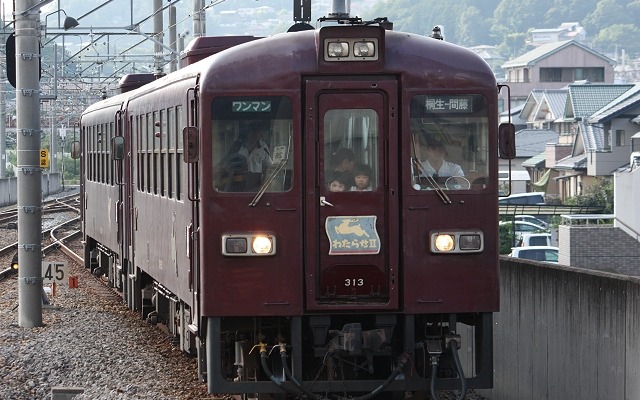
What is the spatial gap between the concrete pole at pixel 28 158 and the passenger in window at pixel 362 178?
275 inches

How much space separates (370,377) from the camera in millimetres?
8500

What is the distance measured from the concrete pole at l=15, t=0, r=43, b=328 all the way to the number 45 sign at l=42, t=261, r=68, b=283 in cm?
134

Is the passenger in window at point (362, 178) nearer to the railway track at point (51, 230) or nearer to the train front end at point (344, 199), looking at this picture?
the train front end at point (344, 199)

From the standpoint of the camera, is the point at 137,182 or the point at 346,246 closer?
the point at 346,246

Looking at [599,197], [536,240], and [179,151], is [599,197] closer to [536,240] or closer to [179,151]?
[536,240]

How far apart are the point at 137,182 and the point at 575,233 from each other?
18.1m

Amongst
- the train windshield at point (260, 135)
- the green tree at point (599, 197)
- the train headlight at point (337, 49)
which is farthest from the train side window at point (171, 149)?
the green tree at point (599, 197)

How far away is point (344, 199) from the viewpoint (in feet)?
26.7

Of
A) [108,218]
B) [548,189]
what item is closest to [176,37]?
[108,218]

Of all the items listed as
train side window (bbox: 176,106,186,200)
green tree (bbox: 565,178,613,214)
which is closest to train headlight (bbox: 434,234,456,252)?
train side window (bbox: 176,106,186,200)

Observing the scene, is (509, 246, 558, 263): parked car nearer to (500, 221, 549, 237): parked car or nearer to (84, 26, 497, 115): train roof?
(500, 221, 549, 237): parked car

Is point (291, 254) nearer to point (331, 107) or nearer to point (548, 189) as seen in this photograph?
point (331, 107)

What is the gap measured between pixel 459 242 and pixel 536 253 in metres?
23.0

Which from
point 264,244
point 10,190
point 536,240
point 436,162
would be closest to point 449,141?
point 436,162
